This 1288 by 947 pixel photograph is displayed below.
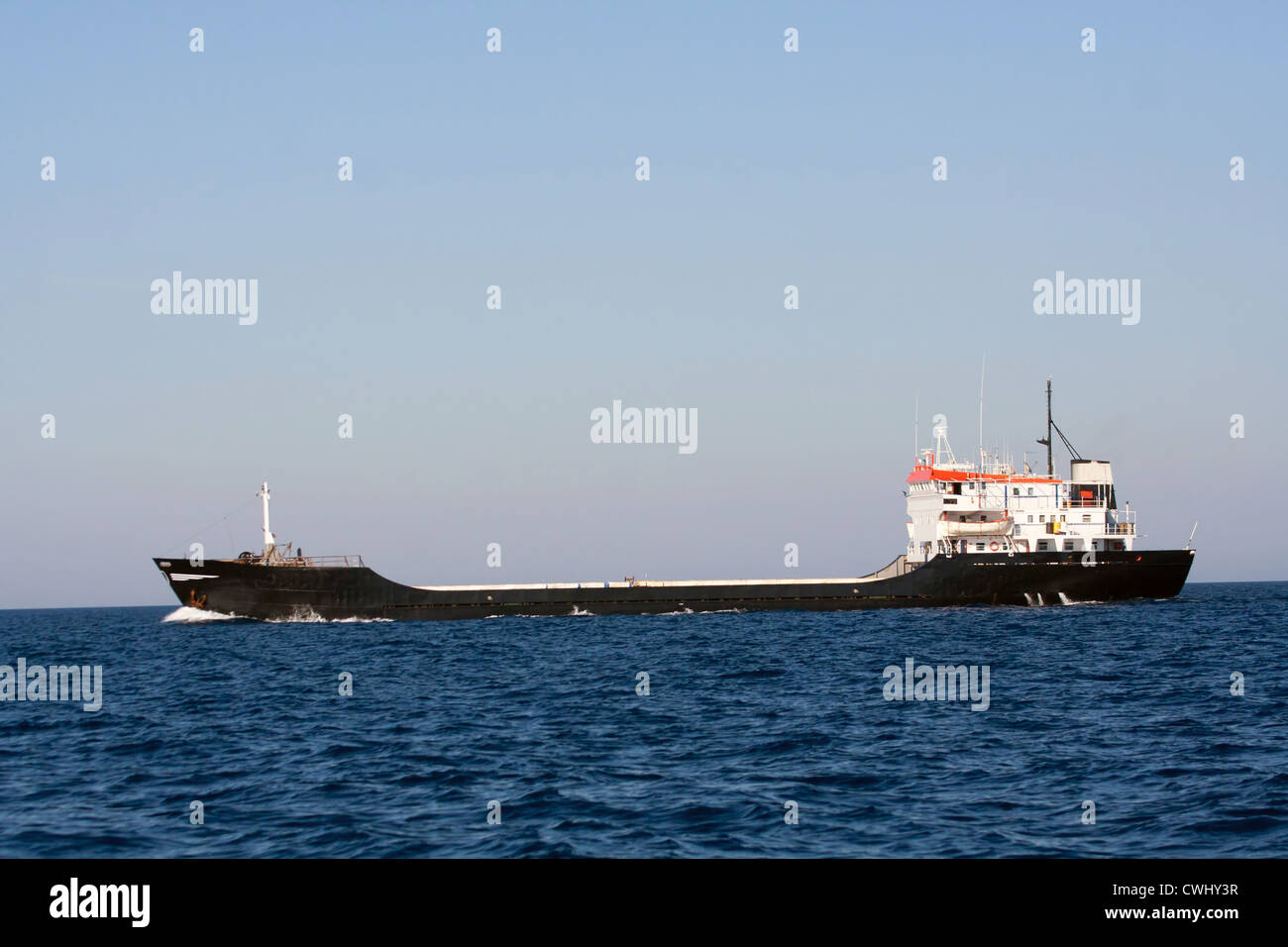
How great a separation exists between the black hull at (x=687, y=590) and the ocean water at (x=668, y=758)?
79.2 feet

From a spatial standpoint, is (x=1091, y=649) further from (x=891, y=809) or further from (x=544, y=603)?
(x=544, y=603)

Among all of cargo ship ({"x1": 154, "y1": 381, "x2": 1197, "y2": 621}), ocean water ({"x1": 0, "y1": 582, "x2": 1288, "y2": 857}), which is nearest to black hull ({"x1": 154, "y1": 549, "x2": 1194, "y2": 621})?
cargo ship ({"x1": 154, "y1": 381, "x2": 1197, "y2": 621})

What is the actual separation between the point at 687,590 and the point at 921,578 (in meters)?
14.8

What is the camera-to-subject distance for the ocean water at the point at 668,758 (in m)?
14.7

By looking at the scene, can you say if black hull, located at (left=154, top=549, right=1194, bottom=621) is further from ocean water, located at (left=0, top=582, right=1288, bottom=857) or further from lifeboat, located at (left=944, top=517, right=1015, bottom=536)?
ocean water, located at (left=0, top=582, right=1288, bottom=857)

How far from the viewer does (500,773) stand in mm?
19125

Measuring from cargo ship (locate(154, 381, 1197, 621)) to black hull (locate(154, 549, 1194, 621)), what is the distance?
0.06 m

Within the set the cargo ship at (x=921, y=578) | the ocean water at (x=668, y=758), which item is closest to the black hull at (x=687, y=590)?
the cargo ship at (x=921, y=578)

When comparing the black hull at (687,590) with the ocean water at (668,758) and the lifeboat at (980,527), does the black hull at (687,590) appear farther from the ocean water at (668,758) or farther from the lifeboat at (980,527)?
the ocean water at (668,758)

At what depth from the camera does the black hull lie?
6594 cm

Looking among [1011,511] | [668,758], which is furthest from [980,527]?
[668,758]

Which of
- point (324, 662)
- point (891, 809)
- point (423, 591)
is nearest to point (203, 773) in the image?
point (891, 809)
